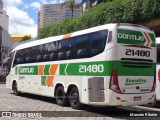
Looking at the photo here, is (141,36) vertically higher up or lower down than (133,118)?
higher up

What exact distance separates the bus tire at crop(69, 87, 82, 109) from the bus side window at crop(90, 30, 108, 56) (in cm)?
188

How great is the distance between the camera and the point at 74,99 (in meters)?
13.6

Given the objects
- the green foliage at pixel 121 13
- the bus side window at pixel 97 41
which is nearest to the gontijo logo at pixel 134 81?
the bus side window at pixel 97 41

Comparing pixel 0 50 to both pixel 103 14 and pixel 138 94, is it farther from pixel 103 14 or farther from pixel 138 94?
pixel 138 94

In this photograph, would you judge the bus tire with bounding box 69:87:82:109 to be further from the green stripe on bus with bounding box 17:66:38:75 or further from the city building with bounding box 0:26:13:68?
the city building with bounding box 0:26:13:68

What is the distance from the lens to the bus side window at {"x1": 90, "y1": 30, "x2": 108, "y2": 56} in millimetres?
11961

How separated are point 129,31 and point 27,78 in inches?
318

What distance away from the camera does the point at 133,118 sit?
37.4 feet

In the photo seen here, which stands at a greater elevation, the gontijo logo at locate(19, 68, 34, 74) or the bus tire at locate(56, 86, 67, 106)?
the gontijo logo at locate(19, 68, 34, 74)

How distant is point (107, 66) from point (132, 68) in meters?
0.95

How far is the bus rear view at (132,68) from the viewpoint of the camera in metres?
11.5

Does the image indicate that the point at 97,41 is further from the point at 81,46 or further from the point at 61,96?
the point at 61,96

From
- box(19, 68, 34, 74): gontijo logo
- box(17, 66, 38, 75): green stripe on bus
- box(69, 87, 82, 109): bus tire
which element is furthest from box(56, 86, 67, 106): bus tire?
box(19, 68, 34, 74): gontijo logo

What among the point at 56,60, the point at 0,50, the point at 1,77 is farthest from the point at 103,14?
the point at 0,50
